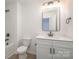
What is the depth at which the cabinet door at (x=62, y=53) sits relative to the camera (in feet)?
8.01

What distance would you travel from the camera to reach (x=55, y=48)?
2596 millimetres

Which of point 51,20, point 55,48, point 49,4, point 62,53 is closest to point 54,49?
point 55,48

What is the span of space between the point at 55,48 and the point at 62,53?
0.22 m

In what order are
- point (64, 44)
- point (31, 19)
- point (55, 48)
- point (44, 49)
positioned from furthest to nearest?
point (31, 19) < point (44, 49) < point (55, 48) < point (64, 44)

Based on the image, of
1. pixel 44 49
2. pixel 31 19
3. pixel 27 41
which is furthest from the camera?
pixel 31 19

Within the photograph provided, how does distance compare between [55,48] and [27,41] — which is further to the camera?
[27,41]

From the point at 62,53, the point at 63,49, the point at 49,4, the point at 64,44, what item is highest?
the point at 49,4

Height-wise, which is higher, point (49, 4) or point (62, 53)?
point (49, 4)

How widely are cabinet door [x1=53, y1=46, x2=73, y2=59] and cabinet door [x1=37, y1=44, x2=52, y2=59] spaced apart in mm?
147

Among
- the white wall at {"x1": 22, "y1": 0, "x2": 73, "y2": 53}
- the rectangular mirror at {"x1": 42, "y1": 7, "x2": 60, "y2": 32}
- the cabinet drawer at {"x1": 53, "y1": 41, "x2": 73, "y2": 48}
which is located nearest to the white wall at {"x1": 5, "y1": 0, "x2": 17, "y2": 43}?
the white wall at {"x1": 22, "y1": 0, "x2": 73, "y2": 53}

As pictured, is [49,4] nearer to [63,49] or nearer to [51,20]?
[51,20]

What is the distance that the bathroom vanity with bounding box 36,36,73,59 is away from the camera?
2438 millimetres

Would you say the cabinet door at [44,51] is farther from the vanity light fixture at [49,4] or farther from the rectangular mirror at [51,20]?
the vanity light fixture at [49,4]
